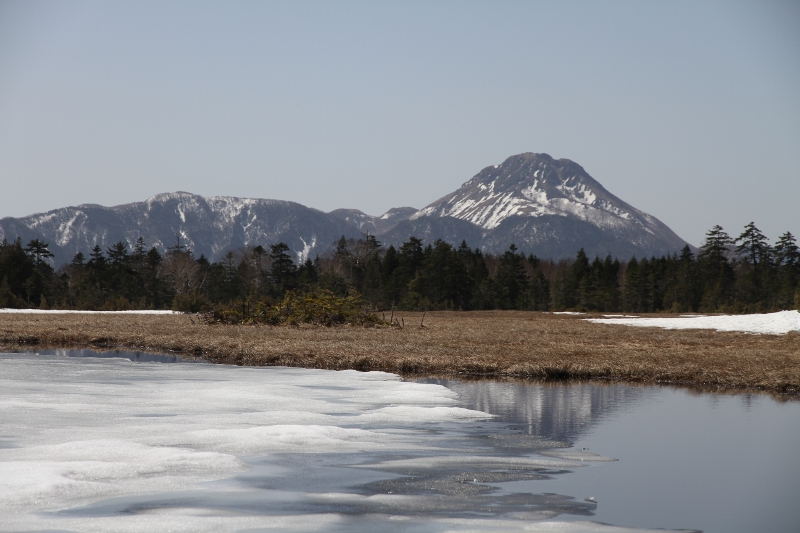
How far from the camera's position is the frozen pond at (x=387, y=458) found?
7.09m

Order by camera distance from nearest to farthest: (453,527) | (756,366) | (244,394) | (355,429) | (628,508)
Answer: (453,527)
(628,508)
(355,429)
(244,394)
(756,366)

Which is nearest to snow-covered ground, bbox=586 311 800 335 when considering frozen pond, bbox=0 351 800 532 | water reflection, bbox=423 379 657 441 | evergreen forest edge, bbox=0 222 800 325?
frozen pond, bbox=0 351 800 532

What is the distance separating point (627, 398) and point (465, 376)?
5.24m

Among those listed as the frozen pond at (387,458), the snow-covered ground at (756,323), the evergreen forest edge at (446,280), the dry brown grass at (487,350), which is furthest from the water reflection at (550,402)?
the evergreen forest edge at (446,280)

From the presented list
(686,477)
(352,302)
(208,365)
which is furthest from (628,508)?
(352,302)

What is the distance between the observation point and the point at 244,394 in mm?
14852

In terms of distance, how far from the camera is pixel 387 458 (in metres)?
9.67

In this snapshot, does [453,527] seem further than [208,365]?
No

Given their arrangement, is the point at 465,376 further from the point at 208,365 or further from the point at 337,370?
the point at 208,365

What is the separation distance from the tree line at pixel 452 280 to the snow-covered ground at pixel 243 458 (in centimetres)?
6609

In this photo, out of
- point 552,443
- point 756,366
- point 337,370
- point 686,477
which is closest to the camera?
point 686,477

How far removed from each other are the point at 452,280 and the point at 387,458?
87.1m

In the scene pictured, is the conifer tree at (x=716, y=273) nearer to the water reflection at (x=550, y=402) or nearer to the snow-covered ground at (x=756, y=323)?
the snow-covered ground at (x=756, y=323)

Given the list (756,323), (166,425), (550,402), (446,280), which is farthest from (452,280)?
(166,425)
